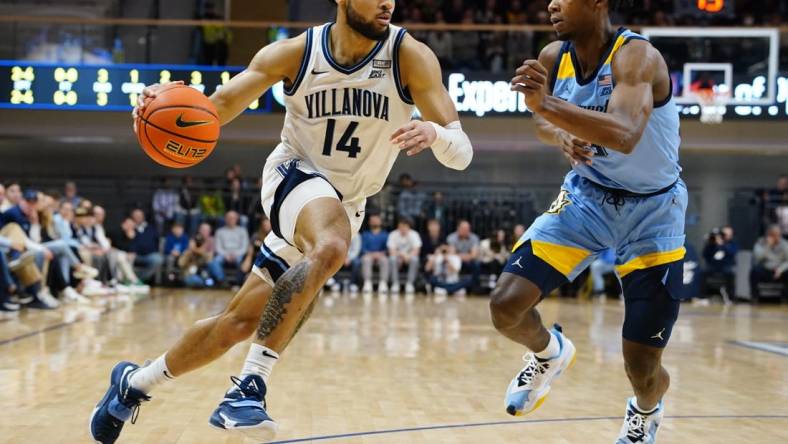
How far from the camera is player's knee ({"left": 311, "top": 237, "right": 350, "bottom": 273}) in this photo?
3.77 meters

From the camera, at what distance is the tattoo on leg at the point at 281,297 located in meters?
3.72

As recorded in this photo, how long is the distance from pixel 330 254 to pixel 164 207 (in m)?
15.4

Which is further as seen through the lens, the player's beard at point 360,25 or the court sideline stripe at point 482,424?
the court sideline stripe at point 482,424

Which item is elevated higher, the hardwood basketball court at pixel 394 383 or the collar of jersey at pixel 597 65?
the collar of jersey at pixel 597 65

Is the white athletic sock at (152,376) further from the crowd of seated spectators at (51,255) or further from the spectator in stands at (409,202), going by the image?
the spectator in stands at (409,202)

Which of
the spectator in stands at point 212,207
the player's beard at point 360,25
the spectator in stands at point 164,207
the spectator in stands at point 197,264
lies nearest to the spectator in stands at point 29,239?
the spectator in stands at point 197,264

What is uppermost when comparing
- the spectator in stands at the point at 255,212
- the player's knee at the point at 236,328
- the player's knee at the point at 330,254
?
the player's knee at the point at 330,254

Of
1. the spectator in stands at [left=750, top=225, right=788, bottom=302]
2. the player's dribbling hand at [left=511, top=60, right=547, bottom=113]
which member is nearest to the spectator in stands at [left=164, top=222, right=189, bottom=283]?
the spectator in stands at [left=750, top=225, right=788, bottom=302]

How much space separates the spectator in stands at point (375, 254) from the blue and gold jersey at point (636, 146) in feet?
42.2

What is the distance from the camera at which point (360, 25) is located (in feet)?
14.3

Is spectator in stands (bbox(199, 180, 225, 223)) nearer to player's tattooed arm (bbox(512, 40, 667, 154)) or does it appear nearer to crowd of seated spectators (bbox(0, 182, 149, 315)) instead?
crowd of seated spectators (bbox(0, 182, 149, 315))

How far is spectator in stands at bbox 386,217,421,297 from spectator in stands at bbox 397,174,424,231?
128 centimetres

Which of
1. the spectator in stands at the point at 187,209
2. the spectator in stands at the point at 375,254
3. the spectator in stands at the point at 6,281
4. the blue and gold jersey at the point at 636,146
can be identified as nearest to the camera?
the blue and gold jersey at the point at 636,146

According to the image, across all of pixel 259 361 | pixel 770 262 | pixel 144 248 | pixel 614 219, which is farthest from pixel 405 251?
pixel 259 361
